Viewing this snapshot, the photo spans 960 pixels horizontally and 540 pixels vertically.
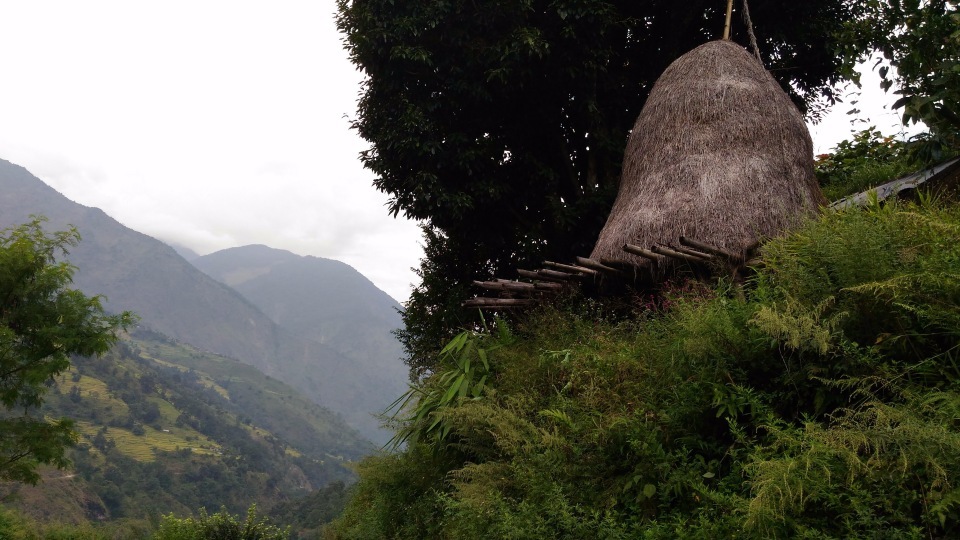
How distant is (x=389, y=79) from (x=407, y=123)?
1.05m

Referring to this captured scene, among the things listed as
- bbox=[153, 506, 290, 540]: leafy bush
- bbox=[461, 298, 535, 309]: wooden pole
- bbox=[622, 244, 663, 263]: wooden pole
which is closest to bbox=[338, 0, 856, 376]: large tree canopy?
bbox=[461, 298, 535, 309]: wooden pole

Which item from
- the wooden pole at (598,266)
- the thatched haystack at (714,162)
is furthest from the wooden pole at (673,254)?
the wooden pole at (598,266)

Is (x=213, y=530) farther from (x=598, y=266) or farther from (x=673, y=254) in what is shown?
(x=673, y=254)

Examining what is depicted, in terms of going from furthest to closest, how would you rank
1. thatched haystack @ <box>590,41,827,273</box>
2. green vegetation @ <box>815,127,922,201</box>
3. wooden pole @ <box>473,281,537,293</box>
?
green vegetation @ <box>815,127,922,201</box>
wooden pole @ <box>473,281,537,293</box>
thatched haystack @ <box>590,41,827,273</box>

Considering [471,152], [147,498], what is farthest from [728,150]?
[147,498]

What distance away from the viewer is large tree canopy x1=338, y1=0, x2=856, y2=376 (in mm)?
10344

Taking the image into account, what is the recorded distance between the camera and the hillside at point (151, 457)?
64125 millimetres

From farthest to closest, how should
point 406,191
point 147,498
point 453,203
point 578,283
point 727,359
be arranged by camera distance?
point 147,498 → point 406,191 → point 453,203 → point 578,283 → point 727,359

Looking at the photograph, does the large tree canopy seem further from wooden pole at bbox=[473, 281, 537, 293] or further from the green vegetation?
wooden pole at bbox=[473, 281, 537, 293]

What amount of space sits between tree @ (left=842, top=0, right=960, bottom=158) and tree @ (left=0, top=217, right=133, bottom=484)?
15169mm

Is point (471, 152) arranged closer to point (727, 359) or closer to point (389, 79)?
point (389, 79)

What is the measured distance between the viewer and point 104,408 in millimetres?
96938

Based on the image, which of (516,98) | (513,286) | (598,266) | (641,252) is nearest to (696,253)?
(641,252)

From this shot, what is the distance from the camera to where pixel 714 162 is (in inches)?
305
